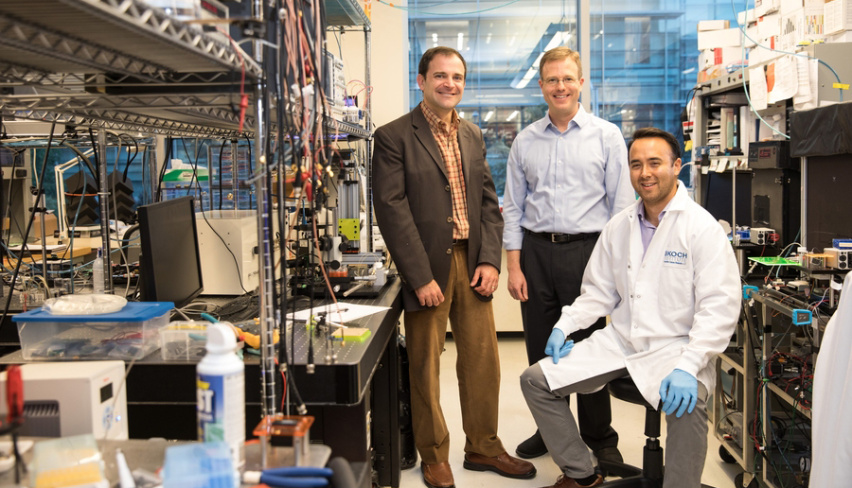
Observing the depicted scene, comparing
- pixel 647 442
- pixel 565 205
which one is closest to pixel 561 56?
pixel 565 205

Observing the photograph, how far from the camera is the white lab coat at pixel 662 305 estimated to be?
2.16m

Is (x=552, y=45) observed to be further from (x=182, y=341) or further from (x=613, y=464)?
(x=182, y=341)

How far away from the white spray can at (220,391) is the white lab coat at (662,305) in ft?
4.78

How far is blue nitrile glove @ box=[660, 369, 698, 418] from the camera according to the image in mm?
2064

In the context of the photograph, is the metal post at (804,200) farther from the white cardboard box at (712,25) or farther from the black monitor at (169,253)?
the black monitor at (169,253)

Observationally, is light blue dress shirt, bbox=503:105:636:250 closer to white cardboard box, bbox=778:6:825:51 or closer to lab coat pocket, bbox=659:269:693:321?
lab coat pocket, bbox=659:269:693:321

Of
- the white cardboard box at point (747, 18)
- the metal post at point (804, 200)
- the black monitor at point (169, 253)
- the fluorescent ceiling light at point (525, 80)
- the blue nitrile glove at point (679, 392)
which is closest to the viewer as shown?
the black monitor at point (169, 253)

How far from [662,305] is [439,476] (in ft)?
3.52

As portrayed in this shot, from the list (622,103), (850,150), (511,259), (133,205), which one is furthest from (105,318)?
(622,103)

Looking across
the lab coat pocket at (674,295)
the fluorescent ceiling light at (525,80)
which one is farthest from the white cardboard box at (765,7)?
the fluorescent ceiling light at (525,80)

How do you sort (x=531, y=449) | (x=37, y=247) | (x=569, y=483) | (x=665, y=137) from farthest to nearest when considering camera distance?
(x=37, y=247) < (x=531, y=449) < (x=569, y=483) < (x=665, y=137)

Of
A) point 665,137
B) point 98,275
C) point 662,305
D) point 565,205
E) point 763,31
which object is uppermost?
point 763,31

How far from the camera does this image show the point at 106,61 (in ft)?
4.42

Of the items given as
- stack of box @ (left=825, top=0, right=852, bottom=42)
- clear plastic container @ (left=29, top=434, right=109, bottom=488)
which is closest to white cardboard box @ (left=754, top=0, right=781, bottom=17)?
stack of box @ (left=825, top=0, right=852, bottom=42)
